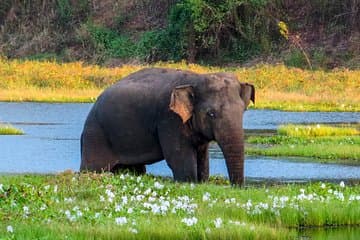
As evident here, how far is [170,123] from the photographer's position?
1709 cm

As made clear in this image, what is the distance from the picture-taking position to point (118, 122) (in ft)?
59.6

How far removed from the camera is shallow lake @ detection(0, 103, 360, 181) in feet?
66.9

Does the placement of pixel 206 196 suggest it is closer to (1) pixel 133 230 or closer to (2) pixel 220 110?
(1) pixel 133 230

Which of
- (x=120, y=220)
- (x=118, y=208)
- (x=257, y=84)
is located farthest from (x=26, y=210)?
(x=257, y=84)

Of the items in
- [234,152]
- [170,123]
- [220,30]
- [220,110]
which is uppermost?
[220,110]

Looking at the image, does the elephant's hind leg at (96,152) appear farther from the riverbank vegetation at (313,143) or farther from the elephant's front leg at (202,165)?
the riverbank vegetation at (313,143)

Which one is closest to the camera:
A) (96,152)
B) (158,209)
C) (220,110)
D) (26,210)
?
(26,210)

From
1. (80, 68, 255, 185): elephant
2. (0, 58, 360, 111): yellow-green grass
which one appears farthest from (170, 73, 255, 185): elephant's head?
(0, 58, 360, 111): yellow-green grass

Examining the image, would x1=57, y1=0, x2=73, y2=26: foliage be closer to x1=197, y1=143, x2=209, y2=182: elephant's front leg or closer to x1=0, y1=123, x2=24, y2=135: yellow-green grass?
x1=0, y1=123, x2=24, y2=135: yellow-green grass

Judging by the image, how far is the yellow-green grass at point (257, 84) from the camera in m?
41.7

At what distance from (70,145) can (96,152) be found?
26.0 ft

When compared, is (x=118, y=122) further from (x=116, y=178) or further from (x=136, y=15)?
(x=136, y=15)

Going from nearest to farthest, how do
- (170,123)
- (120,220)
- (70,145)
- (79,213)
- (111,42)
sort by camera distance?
(120,220) → (79,213) → (170,123) → (70,145) → (111,42)

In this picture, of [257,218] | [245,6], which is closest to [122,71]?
[245,6]
